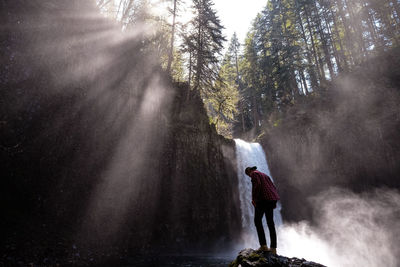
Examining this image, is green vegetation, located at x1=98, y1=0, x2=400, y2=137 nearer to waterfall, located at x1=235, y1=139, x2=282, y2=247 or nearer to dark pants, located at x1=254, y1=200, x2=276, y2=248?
waterfall, located at x1=235, y1=139, x2=282, y2=247

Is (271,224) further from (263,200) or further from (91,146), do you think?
(91,146)

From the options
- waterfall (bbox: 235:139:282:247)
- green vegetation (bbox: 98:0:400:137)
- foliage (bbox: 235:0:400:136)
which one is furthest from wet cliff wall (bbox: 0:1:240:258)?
foliage (bbox: 235:0:400:136)

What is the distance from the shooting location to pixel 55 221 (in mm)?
7367

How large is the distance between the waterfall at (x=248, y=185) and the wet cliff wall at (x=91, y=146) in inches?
55.6

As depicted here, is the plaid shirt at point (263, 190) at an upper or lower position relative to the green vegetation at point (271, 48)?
lower

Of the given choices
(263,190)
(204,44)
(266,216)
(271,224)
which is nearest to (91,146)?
(263,190)

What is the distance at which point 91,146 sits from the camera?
9336 millimetres

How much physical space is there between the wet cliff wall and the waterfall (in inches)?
55.6

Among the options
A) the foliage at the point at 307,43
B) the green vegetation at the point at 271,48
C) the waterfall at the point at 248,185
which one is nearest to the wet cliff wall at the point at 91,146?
the waterfall at the point at 248,185

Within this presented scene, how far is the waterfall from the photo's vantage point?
1661cm

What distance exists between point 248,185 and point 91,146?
13.6 m

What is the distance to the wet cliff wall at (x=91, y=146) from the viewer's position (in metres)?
7.06

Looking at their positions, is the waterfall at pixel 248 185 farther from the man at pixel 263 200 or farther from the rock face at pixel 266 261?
the rock face at pixel 266 261

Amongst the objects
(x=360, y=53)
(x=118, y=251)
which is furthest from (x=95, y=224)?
(x=360, y=53)
